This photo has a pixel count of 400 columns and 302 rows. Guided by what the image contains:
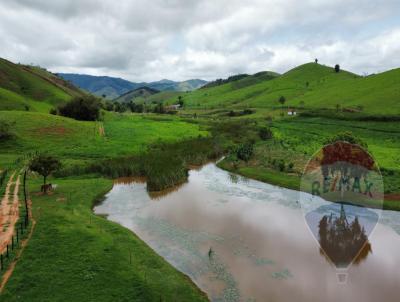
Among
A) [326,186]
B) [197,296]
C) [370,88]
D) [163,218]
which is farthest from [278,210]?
[370,88]

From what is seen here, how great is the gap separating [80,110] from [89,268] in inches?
3935

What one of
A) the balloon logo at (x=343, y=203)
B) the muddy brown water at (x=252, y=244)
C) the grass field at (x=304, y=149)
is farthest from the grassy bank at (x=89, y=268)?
the grass field at (x=304, y=149)

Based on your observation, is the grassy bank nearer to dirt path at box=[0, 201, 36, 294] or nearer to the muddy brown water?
dirt path at box=[0, 201, 36, 294]

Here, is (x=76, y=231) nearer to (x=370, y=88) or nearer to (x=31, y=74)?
(x=370, y=88)

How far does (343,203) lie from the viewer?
47531mm

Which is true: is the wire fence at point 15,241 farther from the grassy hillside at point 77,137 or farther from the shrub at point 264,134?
the shrub at point 264,134

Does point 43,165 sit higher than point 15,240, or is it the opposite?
point 43,165

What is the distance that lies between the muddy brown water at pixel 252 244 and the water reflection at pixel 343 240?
0.56m

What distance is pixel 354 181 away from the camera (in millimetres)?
51281

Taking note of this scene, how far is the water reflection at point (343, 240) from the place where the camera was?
111ft

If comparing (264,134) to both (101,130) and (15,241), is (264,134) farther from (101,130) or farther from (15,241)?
(15,241)

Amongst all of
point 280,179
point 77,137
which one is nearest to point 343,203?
point 280,179

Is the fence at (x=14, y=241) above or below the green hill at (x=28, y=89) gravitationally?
below

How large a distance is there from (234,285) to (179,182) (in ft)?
110
